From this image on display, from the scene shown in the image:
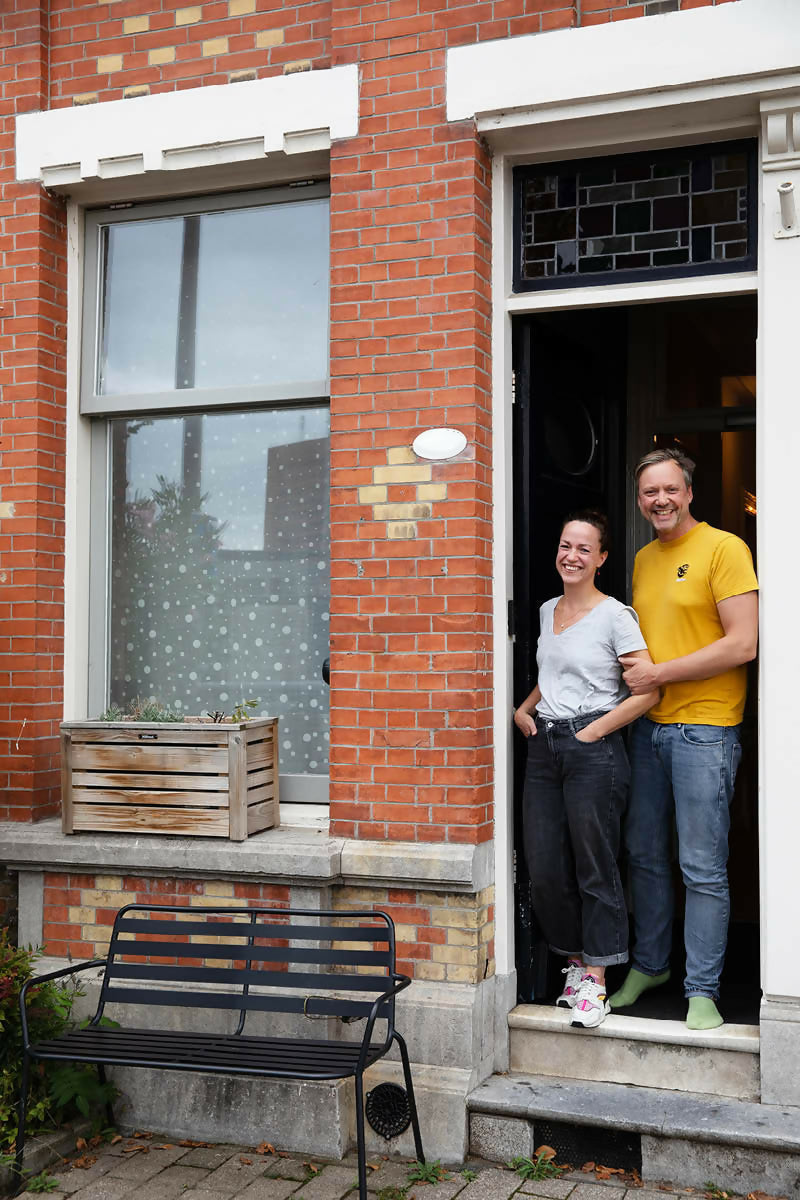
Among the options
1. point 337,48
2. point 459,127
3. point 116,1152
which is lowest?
point 116,1152

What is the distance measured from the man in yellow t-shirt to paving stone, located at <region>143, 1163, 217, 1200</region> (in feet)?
5.65

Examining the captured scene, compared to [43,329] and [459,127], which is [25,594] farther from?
[459,127]

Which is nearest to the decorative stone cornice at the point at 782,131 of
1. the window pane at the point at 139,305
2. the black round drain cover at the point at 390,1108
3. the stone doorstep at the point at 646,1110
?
the window pane at the point at 139,305

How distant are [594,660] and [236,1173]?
7.52 ft

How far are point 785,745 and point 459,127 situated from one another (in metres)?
2.69

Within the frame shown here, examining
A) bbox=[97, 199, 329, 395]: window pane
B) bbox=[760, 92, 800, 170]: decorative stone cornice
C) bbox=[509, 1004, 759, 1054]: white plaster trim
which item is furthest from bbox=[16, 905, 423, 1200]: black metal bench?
bbox=[760, 92, 800, 170]: decorative stone cornice

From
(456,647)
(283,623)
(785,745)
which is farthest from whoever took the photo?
(283,623)

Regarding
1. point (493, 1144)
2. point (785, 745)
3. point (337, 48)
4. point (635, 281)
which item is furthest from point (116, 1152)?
point (337, 48)

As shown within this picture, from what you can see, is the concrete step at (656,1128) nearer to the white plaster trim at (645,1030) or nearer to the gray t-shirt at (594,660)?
the white plaster trim at (645,1030)

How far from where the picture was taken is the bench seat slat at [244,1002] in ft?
14.7

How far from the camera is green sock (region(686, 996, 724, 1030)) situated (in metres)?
4.55

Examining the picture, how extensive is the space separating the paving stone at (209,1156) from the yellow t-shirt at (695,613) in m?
2.32

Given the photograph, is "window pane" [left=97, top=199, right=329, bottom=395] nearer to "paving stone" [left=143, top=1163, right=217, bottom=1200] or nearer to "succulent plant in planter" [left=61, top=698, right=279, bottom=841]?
"succulent plant in planter" [left=61, top=698, right=279, bottom=841]

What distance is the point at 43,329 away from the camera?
552 centimetres
